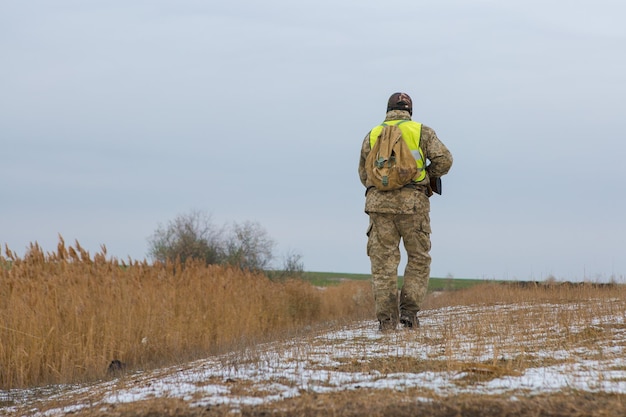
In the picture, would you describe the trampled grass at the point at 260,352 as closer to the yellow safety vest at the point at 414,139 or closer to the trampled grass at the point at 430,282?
the yellow safety vest at the point at 414,139

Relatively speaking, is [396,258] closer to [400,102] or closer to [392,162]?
[392,162]

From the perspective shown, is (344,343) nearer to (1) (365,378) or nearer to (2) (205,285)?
(1) (365,378)

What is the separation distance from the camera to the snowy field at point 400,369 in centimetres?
634

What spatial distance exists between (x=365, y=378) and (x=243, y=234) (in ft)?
66.1

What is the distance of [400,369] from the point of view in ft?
23.5

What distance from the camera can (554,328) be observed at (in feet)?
32.6

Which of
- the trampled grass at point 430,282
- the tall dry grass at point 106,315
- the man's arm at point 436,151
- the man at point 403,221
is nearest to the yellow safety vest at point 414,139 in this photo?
the man at point 403,221

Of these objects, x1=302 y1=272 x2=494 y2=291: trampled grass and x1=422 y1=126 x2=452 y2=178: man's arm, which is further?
x1=302 y1=272 x2=494 y2=291: trampled grass

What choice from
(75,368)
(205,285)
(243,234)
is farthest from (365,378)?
(243,234)

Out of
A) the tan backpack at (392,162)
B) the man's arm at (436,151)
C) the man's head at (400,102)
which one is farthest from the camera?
the man's head at (400,102)

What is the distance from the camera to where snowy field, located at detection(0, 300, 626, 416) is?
634 cm

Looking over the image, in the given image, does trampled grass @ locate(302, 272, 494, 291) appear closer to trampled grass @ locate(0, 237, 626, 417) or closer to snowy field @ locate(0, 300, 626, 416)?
trampled grass @ locate(0, 237, 626, 417)

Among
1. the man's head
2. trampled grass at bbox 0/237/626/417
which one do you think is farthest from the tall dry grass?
the man's head

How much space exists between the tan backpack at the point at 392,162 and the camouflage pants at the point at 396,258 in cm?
Result: 47
